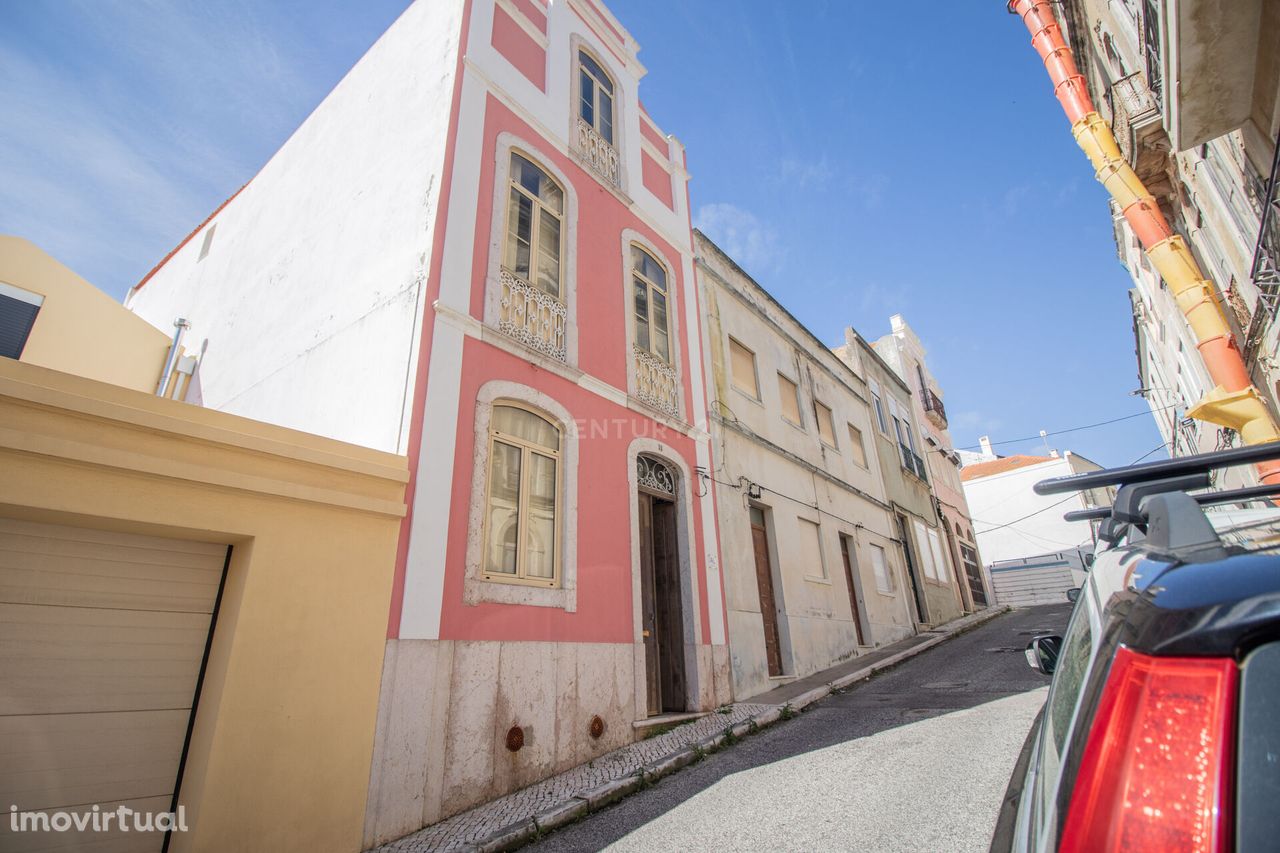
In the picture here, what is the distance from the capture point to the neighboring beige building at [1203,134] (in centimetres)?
628

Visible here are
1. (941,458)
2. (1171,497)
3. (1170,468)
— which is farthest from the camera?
(941,458)

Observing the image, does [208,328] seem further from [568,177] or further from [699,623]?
[699,623]

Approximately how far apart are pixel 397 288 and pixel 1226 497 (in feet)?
21.9

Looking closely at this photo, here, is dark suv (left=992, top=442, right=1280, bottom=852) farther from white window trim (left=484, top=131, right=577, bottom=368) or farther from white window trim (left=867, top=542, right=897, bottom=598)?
white window trim (left=867, top=542, right=897, bottom=598)

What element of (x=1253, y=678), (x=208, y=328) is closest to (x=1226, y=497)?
(x=1253, y=678)

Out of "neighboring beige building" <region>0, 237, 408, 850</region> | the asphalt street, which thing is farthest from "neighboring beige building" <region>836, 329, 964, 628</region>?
"neighboring beige building" <region>0, 237, 408, 850</region>

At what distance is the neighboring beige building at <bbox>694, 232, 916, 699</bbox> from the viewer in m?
9.64

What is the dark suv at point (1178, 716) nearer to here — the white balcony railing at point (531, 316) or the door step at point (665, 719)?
the door step at point (665, 719)

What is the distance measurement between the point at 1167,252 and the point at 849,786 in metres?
13.6

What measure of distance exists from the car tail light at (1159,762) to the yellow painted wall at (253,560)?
4779mm

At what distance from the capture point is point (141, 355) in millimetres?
10984

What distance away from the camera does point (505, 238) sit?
7.23 meters

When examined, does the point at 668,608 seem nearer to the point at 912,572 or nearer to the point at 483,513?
the point at 483,513

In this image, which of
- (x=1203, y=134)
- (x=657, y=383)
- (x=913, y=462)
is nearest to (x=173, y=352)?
(x=657, y=383)
